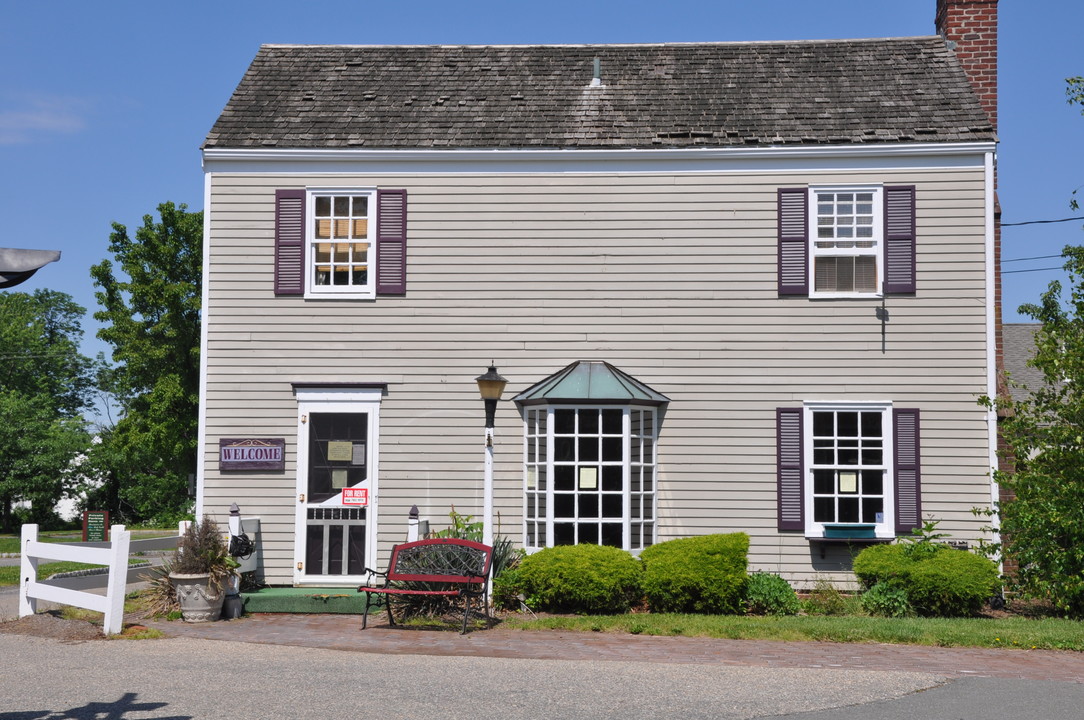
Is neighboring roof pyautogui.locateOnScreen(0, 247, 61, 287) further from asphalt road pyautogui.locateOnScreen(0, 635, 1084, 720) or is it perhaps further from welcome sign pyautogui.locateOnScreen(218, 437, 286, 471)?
welcome sign pyautogui.locateOnScreen(218, 437, 286, 471)

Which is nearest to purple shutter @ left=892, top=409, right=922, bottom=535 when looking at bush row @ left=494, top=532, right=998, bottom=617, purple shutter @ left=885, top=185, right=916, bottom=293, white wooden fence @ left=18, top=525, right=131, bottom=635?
bush row @ left=494, top=532, right=998, bottom=617

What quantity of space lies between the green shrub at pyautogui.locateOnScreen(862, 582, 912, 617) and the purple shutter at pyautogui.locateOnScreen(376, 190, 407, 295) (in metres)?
7.15

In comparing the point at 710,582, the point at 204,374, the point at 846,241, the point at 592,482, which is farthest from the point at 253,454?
the point at 846,241

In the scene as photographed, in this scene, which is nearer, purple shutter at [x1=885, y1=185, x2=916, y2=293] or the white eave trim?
purple shutter at [x1=885, y1=185, x2=916, y2=293]

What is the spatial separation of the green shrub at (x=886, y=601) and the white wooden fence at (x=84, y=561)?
27.5 feet

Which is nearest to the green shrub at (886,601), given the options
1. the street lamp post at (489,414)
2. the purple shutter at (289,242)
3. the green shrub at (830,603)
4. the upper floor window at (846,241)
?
the green shrub at (830,603)

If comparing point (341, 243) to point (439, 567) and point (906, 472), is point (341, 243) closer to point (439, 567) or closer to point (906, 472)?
point (439, 567)

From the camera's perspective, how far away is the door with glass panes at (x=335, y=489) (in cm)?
1448

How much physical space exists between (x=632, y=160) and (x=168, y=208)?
2936 centimetres

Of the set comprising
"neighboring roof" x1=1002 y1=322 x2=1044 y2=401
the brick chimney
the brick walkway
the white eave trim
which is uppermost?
the brick chimney

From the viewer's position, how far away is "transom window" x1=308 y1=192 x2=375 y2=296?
14836 millimetres

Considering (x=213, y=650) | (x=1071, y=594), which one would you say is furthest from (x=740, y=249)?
(x=213, y=650)

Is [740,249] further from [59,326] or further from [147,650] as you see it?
[59,326]

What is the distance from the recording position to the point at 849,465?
46.4 feet
